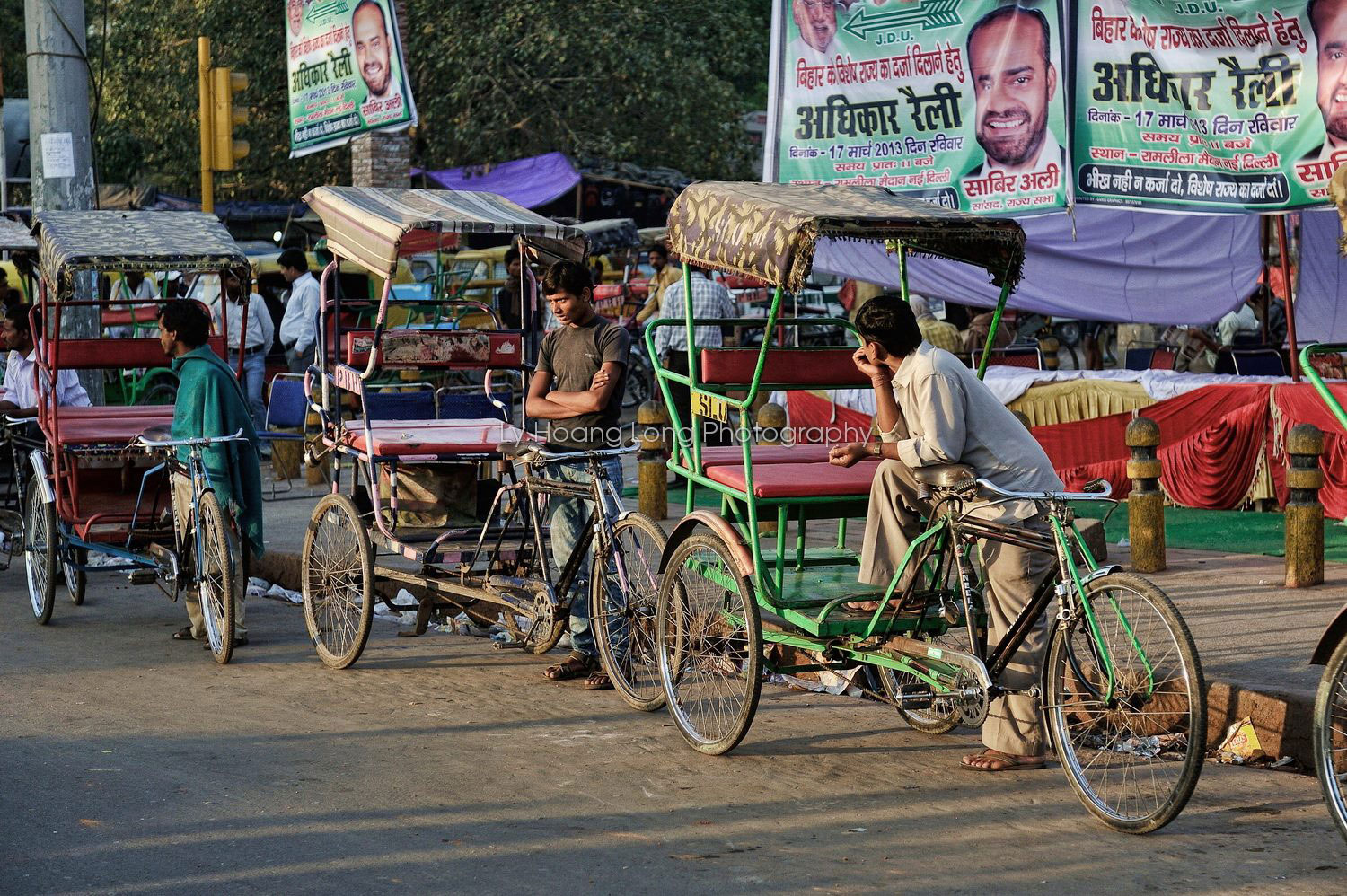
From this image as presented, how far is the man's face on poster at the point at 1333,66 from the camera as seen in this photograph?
11.1 m

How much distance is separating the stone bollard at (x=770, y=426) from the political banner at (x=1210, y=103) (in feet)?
9.26

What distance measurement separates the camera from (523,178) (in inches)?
1091

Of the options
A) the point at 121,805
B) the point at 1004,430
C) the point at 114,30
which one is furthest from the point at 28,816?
the point at 114,30

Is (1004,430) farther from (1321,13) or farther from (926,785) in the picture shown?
(1321,13)

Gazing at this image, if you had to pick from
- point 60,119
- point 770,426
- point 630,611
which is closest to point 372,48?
point 60,119

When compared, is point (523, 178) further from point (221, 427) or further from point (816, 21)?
point (221, 427)

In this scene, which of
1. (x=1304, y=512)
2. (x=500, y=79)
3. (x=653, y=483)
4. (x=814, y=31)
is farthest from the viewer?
(x=500, y=79)

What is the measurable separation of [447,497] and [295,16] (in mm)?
11296

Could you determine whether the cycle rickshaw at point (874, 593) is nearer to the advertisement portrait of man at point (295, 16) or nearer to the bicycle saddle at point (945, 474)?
the bicycle saddle at point (945, 474)

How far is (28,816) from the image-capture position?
541cm

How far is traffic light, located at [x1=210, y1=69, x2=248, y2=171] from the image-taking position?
52.1 feet

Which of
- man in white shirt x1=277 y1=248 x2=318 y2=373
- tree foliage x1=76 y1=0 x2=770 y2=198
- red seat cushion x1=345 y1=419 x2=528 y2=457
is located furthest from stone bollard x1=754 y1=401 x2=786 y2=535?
tree foliage x1=76 y1=0 x2=770 y2=198

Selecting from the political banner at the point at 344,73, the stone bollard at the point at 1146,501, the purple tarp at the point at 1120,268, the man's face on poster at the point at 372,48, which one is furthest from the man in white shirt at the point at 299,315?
the stone bollard at the point at 1146,501

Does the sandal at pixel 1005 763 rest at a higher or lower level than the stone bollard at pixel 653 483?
lower
